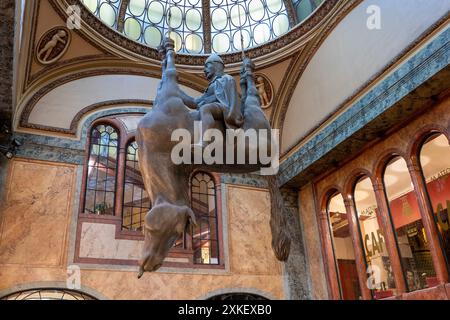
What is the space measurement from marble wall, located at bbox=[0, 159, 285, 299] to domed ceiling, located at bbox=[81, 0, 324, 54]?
4593mm

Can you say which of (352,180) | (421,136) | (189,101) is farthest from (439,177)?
(189,101)

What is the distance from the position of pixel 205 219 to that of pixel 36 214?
13.3 ft

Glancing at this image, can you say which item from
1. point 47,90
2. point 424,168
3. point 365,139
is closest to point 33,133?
point 47,90

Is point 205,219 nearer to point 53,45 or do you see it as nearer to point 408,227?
point 408,227

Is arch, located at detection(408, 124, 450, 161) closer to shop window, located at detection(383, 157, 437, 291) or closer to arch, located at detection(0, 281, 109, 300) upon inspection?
shop window, located at detection(383, 157, 437, 291)

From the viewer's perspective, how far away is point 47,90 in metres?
10.6

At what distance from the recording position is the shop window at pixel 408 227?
8.51 m

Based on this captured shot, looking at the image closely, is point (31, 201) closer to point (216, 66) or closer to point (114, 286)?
point (114, 286)

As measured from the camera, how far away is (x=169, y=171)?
3.08 meters

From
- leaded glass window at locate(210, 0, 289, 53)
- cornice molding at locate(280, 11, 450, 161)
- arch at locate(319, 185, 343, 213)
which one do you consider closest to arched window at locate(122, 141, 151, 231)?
cornice molding at locate(280, 11, 450, 161)

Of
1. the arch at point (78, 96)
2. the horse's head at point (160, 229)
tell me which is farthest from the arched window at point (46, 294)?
the horse's head at point (160, 229)

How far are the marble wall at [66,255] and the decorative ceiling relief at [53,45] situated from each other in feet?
8.32

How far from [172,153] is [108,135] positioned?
8426mm

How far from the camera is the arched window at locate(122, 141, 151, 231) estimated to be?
34.1 ft
